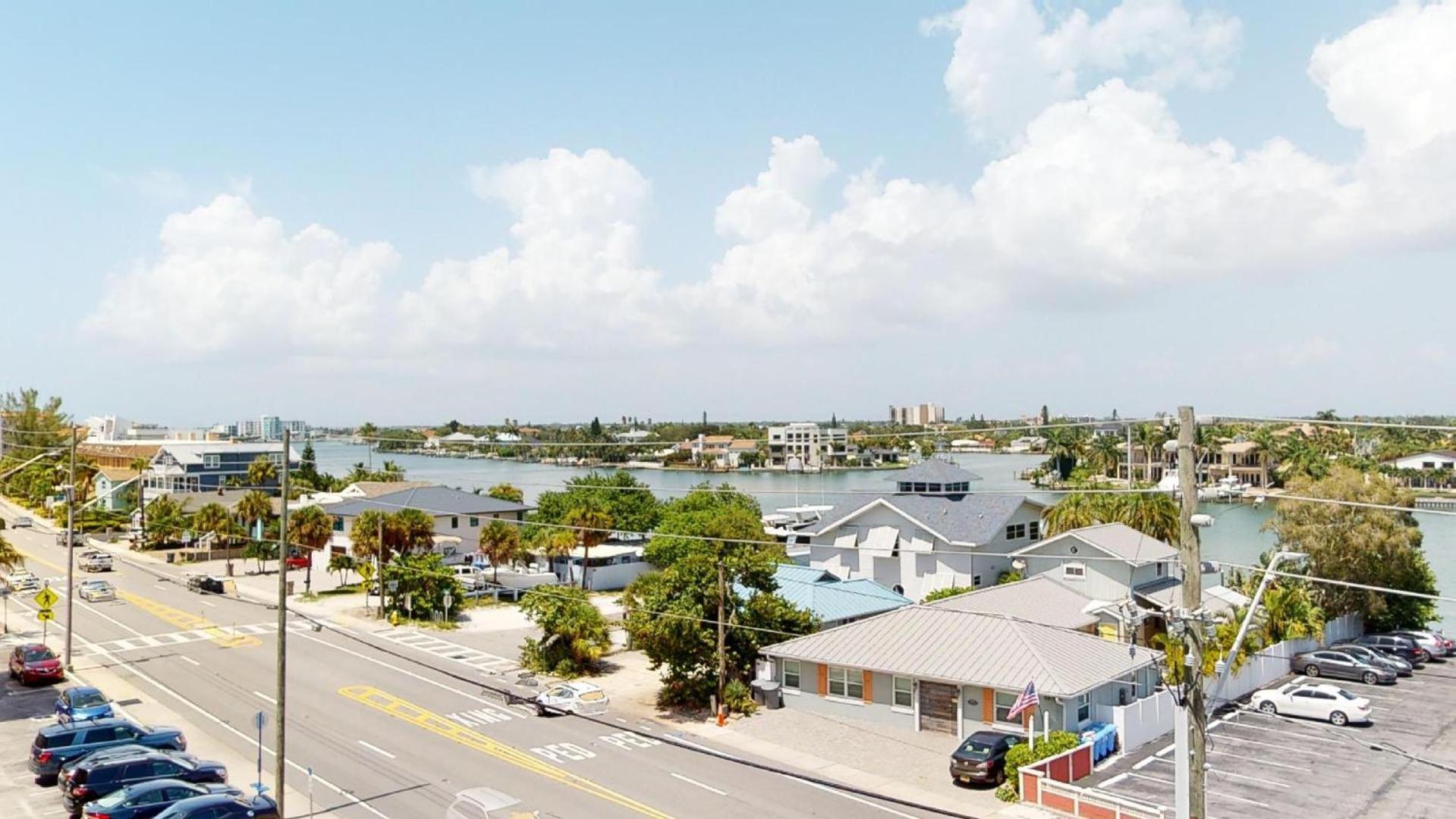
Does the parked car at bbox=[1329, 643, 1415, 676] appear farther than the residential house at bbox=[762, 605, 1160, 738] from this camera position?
Yes

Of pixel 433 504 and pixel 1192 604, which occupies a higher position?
pixel 1192 604

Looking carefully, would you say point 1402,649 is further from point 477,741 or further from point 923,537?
point 477,741

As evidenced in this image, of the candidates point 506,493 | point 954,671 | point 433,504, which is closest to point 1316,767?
point 954,671

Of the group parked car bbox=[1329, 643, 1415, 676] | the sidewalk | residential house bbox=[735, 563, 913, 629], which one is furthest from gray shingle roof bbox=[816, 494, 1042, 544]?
the sidewalk

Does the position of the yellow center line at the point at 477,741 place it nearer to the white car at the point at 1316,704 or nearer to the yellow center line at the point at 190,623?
the yellow center line at the point at 190,623

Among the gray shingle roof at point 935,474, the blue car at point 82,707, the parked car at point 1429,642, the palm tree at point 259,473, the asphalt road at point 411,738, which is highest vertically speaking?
the gray shingle roof at point 935,474

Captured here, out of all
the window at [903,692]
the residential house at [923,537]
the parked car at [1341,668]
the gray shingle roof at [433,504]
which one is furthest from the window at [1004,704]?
the gray shingle roof at [433,504]

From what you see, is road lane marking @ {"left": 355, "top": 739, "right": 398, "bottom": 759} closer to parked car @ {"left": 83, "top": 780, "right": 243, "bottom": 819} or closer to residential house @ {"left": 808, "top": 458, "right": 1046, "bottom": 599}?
parked car @ {"left": 83, "top": 780, "right": 243, "bottom": 819}
